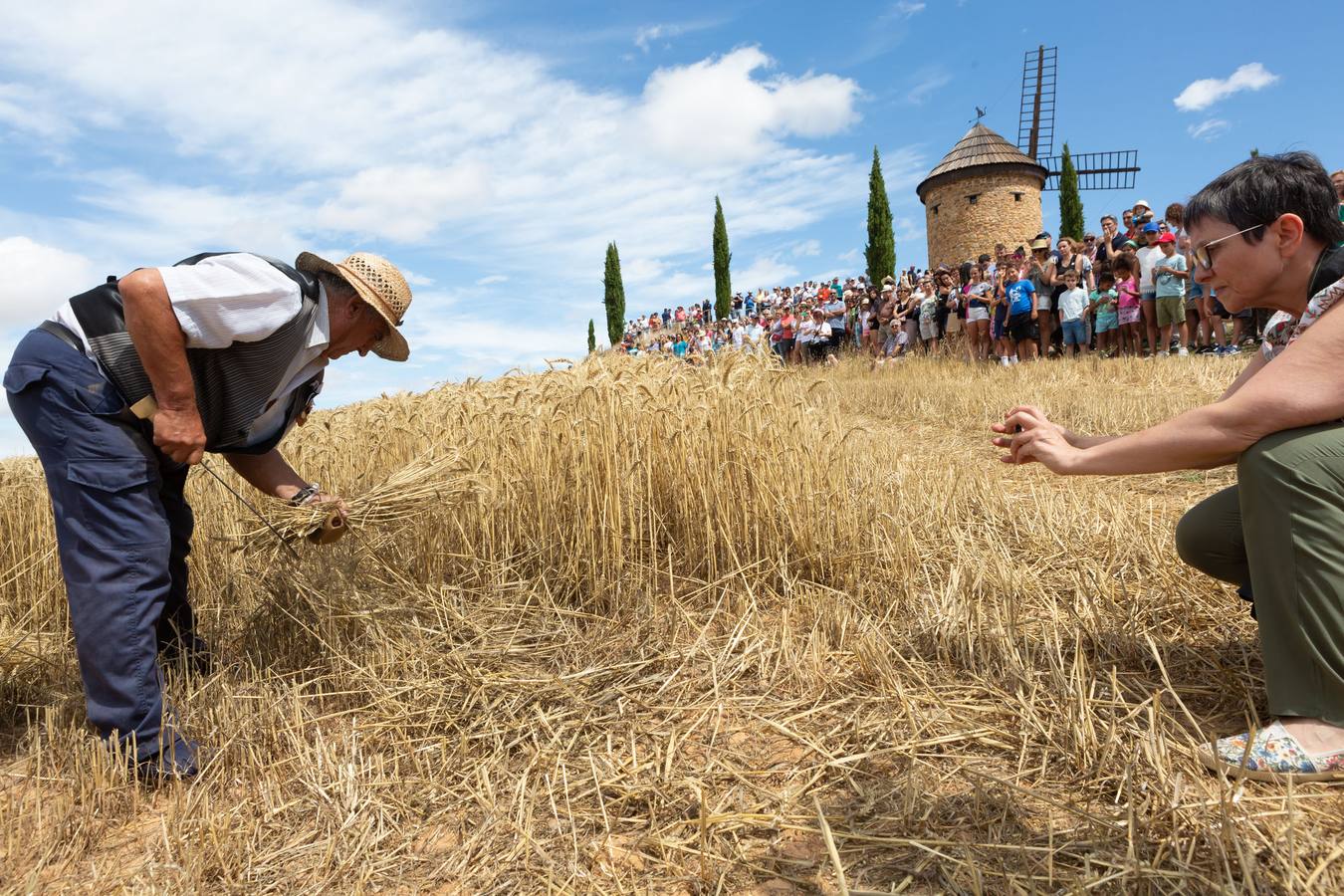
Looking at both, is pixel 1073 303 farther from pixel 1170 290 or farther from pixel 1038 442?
pixel 1038 442

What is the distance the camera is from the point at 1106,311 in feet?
32.9

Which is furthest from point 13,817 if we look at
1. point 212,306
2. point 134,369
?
point 212,306

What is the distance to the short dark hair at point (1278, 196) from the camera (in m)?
1.89

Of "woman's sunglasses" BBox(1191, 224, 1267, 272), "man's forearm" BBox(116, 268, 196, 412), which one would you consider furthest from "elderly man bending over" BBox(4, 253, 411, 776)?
"woman's sunglasses" BBox(1191, 224, 1267, 272)

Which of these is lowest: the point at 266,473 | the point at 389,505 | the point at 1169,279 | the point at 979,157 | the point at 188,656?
the point at 188,656

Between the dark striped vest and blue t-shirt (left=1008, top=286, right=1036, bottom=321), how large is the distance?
961cm

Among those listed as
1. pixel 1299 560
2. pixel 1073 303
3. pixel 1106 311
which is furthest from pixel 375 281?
pixel 1106 311

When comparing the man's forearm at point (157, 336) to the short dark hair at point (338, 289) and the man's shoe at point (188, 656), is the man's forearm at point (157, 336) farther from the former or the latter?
the man's shoe at point (188, 656)

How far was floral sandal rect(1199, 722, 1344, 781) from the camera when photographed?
176 cm

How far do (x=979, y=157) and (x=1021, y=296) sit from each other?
19934mm

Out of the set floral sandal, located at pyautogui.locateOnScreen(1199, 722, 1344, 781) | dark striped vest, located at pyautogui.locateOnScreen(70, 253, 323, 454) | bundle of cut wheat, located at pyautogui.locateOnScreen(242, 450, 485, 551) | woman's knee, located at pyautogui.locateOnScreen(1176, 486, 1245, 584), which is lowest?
floral sandal, located at pyautogui.locateOnScreen(1199, 722, 1344, 781)

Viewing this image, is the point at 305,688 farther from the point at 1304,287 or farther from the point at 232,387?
the point at 1304,287

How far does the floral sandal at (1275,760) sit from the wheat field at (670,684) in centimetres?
5

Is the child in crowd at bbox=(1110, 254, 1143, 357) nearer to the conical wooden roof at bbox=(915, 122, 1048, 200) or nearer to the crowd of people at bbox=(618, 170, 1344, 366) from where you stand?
the crowd of people at bbox=(618, 170, 1344, 366)
